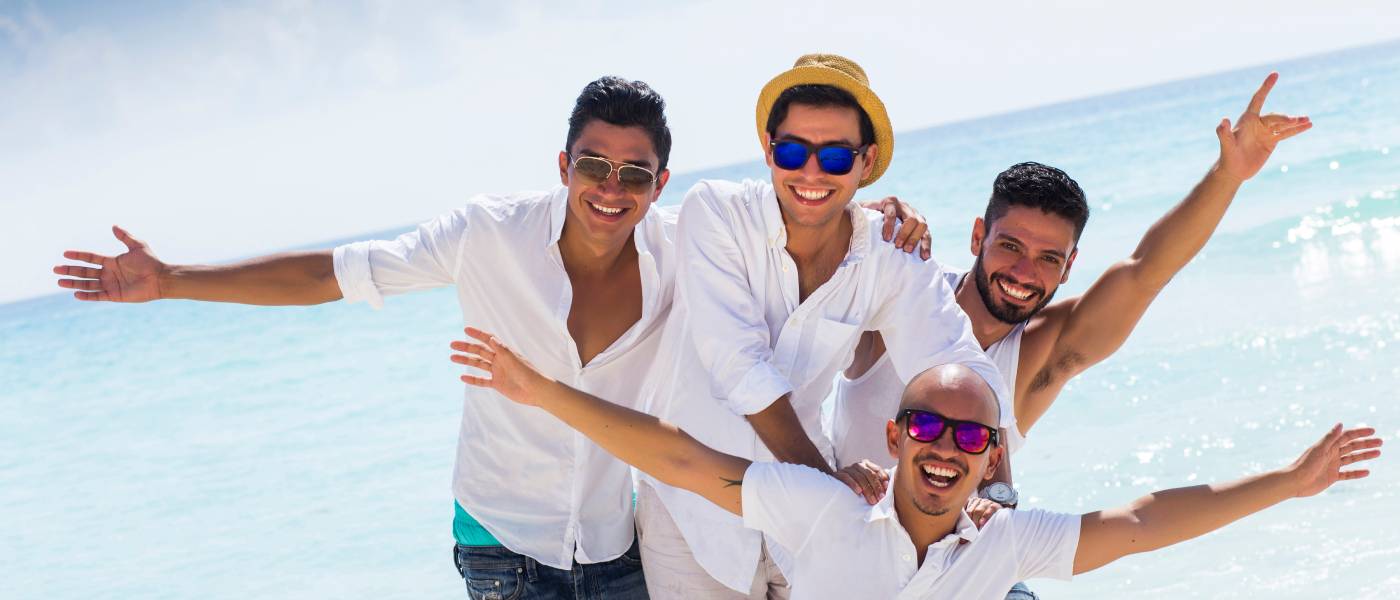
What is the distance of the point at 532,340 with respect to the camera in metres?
4.18

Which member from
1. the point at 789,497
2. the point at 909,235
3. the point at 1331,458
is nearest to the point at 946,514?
the point at 789,497

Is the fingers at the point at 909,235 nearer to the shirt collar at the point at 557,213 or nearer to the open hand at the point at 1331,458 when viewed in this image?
the shirt collar at the point at 557,213

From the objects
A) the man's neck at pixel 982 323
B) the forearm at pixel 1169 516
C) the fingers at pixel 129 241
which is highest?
the fingers at pixel 129 241

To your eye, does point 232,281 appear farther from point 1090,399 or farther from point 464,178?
point 464,178

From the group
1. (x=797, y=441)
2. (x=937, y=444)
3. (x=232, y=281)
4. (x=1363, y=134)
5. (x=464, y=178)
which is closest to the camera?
(x=937, y=444)

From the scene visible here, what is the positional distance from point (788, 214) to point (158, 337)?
1006 inches

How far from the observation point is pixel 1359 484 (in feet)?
24.3

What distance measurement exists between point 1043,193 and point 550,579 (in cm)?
214

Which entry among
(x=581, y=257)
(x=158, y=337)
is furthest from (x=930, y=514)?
(x=158, y=337)

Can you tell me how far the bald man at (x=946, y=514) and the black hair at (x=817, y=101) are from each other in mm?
836

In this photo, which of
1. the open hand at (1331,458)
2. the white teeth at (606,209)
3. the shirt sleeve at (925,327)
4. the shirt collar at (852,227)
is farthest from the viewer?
the white teeth at (606,209)

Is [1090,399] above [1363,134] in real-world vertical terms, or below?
below

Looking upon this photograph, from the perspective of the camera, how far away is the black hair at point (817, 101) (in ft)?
12.4

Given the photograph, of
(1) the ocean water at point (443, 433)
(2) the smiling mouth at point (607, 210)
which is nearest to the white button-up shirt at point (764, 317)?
(2) the smiling mouth at point (607, 210)
